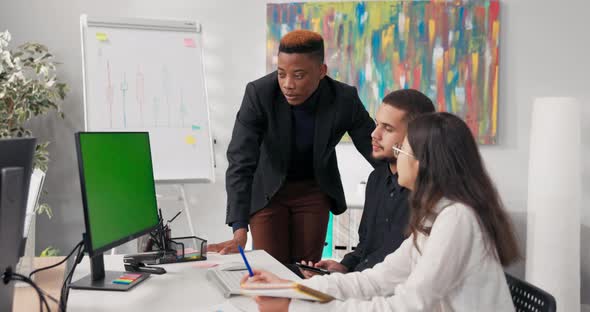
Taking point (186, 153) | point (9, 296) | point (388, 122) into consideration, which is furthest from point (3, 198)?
point (186, 153)

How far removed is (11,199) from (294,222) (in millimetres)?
1377

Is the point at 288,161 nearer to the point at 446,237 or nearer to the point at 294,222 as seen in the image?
the point at 294,222

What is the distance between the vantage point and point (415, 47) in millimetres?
3621

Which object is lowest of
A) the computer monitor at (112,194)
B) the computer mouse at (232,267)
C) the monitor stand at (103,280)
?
the computer mouse at (232,267)

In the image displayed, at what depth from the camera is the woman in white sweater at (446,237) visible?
118 cm

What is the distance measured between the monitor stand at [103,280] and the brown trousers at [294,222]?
0.71 metres

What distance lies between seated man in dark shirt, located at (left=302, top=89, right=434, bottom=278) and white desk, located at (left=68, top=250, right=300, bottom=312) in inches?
12.4

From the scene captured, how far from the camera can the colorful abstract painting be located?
11.7 ft

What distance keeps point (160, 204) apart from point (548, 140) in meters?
2.23

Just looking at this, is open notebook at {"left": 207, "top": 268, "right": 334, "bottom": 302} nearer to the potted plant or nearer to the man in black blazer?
the man in black blazer

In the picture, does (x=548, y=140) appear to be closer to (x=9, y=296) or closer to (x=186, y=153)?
(x=186, y=153)

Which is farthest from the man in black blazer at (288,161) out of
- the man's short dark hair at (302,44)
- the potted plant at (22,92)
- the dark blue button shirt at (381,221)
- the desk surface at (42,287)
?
the potted plant at (22,92)

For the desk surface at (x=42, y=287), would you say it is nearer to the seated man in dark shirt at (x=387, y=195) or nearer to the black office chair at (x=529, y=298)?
the seated man in dark shirt at (x=387, y=195)

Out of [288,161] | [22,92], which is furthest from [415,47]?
[22,92]
